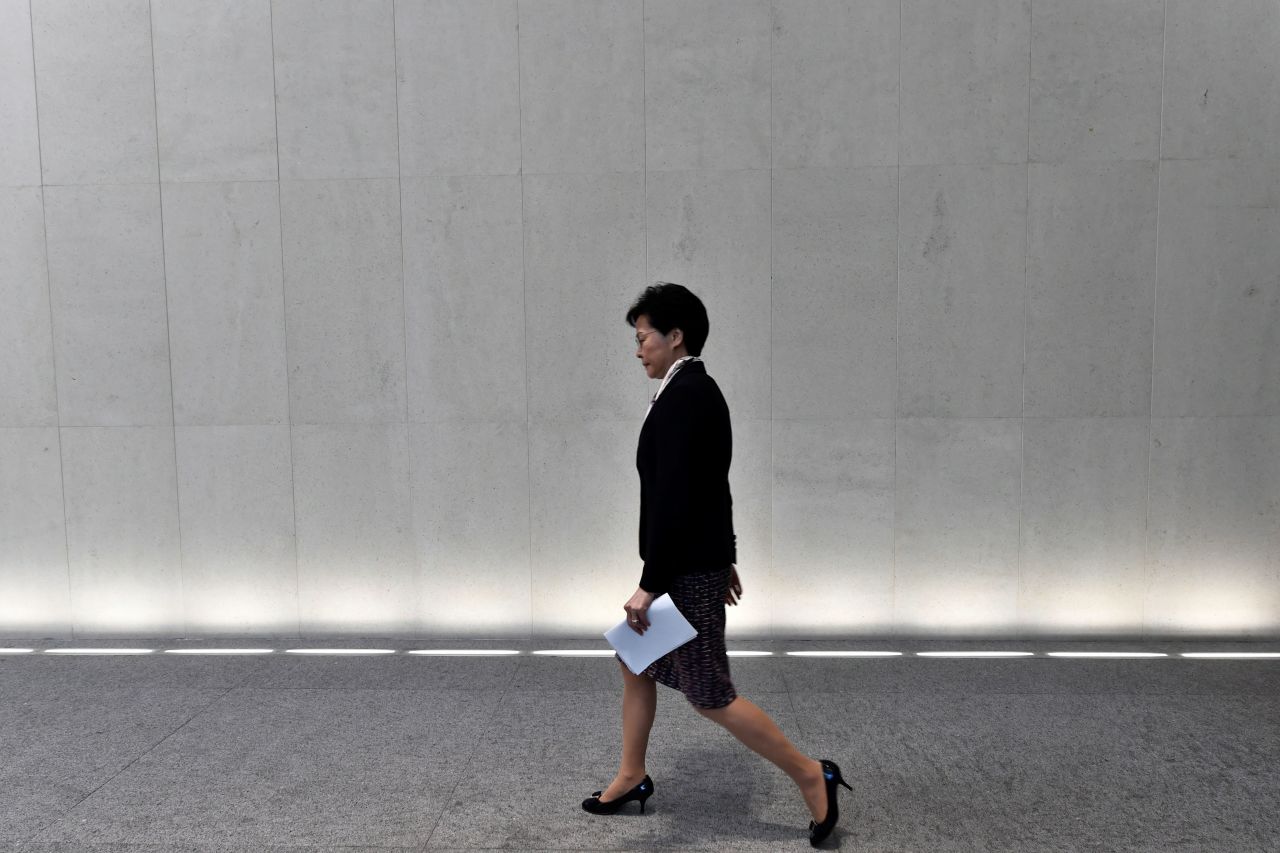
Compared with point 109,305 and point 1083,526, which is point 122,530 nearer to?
point 109,305

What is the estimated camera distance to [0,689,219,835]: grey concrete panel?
322cm

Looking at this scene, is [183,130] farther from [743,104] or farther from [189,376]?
[743,104]

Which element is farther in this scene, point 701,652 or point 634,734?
point 634,734

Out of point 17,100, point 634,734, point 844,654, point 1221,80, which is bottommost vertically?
point 844,654

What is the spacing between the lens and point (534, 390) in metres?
5.15

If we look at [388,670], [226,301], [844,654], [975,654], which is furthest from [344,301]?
[975,654]

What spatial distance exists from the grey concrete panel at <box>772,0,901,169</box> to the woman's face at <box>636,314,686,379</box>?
2.41 meters

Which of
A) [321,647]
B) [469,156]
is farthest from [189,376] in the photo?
[469,156]

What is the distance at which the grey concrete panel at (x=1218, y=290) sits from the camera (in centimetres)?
486

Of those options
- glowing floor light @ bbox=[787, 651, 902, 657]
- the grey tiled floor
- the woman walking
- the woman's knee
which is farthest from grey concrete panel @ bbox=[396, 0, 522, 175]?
glowing floor light @ bbox=[787, 651, 902, 657]

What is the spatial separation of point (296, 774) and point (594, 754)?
1.21m

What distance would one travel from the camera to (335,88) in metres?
5.07

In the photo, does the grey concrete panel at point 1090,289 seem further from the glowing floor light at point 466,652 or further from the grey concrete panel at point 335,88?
the grey concrete panel at point 335,88

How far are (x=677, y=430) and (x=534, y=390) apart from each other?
2.48 metres
